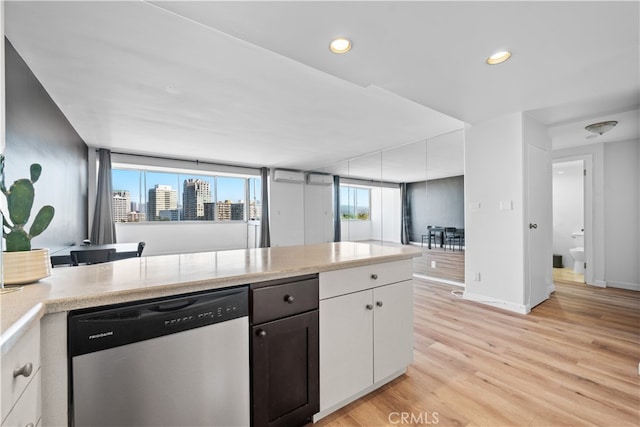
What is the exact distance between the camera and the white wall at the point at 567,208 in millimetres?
5684

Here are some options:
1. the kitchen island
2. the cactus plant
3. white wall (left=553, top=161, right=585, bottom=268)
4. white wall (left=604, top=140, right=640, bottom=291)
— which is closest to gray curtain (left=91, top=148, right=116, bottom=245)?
the kitchen island

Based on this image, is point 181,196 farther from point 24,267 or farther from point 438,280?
point 24,267

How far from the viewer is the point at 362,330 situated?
5.31 ft

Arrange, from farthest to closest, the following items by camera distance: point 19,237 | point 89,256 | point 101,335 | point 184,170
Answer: point 184,170
point 89,256
point 19,237
point 101,335

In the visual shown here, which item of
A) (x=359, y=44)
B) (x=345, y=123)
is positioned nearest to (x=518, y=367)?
(x=359, y=44)

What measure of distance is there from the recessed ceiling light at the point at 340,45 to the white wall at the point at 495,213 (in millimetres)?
2456

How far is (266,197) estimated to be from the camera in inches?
302

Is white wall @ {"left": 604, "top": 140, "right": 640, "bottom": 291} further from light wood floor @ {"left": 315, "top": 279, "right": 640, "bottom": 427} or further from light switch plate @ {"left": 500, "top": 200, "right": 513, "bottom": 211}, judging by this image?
light switch plate @ {"left": 500, "top": 200, "right": 513, "bottom": 211}

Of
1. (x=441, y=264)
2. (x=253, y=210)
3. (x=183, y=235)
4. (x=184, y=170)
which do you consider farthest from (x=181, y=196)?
(x=441, y=264)

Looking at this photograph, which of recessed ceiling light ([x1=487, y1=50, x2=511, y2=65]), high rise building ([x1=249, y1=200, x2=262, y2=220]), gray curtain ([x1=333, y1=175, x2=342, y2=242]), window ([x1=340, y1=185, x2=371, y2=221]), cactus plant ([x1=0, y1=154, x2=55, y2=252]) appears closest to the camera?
cactus plant ([x1=0, y1=154, x2=55, y2=252])

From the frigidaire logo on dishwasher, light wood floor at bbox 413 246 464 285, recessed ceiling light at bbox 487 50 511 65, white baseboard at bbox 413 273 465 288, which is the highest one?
recessed ceiling light at bbox 487 50 511 65

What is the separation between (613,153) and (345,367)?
5440 millimetres

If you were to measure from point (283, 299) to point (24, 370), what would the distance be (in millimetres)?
851

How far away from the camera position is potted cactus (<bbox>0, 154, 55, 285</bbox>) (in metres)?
1.00
